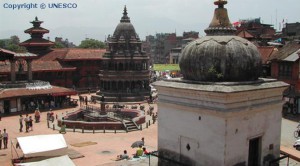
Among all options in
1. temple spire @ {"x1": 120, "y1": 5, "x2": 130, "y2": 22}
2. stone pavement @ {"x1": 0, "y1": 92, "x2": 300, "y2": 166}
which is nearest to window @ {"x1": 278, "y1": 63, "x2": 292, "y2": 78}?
stone pavement @ {"x1": 0, "y1": 92, "x2": 300, "y2": 166}

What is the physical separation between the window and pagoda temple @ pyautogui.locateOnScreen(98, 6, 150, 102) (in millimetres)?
22996

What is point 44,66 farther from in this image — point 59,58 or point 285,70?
point 285,70

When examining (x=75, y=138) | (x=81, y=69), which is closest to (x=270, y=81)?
(x=75, y=138)

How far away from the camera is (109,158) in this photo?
82.3ft

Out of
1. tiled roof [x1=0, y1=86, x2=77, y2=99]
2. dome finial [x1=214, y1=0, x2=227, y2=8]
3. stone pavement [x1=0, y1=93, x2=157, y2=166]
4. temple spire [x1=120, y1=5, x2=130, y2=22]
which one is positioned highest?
temple spire [x1=120, y1=5, x2=130, y2=22]

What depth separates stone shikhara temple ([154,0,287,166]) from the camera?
11192 millimetres

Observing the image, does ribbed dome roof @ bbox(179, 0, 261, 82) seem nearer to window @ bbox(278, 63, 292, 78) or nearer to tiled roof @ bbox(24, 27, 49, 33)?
window @ bbox(278, 63, 292, 78)

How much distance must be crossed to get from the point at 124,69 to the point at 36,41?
24427 millimetres

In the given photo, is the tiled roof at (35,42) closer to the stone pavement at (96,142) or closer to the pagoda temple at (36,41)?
the pagoda temple at (36,41)

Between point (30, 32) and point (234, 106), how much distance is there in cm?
6732

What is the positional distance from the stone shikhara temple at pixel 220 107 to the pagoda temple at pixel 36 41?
208ft

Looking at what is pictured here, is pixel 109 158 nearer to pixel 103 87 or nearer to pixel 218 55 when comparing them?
pixel 218 55

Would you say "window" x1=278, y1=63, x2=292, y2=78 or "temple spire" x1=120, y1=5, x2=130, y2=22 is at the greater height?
"temple spire" x1=120, y1=5, x2=130, y2=22

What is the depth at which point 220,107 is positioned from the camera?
436 inches
